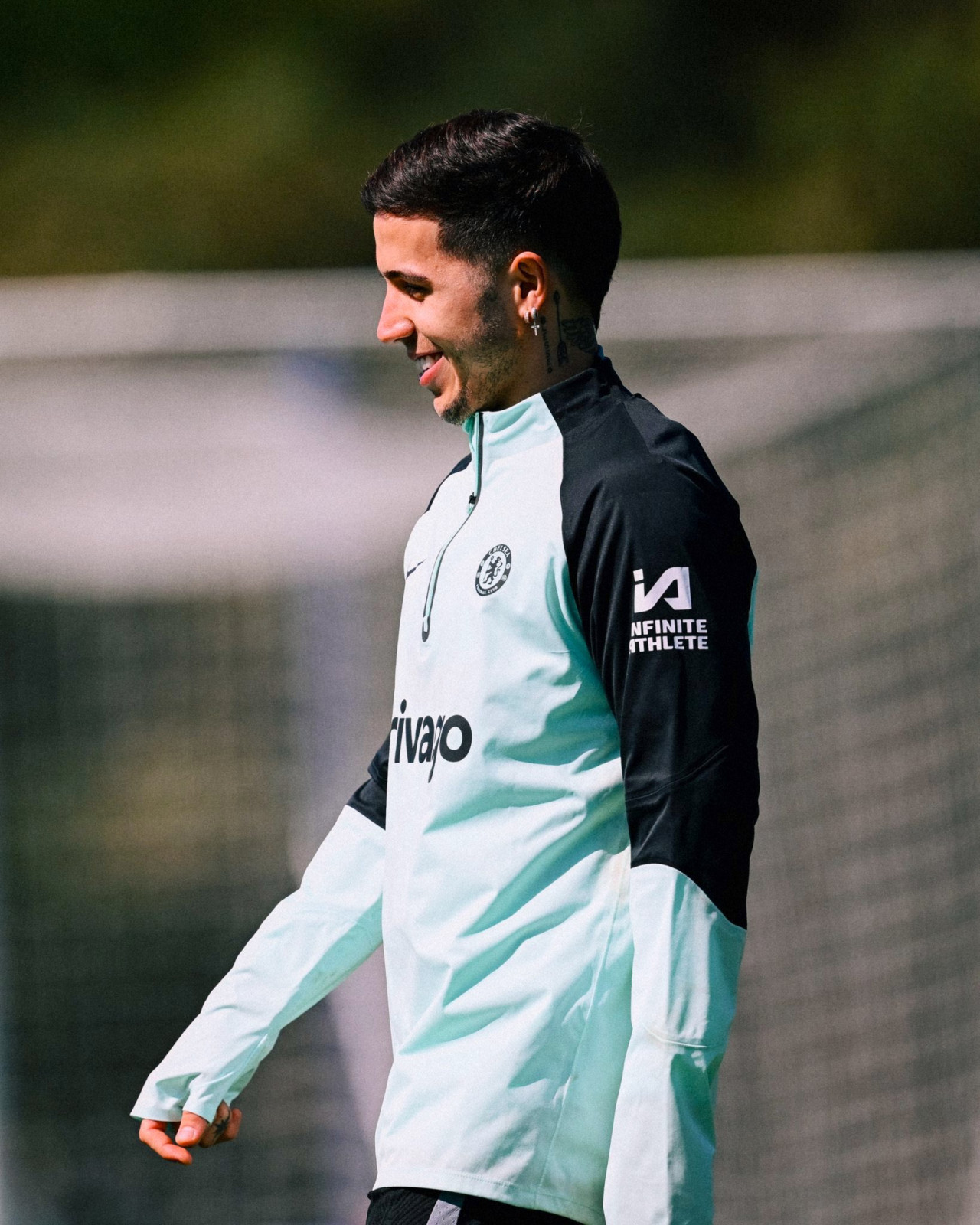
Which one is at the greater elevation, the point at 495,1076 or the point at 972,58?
the point at 972,58

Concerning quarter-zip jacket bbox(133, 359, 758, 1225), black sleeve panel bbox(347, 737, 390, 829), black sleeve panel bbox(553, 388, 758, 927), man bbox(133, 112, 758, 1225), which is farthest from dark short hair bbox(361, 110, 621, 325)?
black sleeve panel bbox(347, 737, 390, 829)

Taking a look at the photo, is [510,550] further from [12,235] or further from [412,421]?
[12,235]

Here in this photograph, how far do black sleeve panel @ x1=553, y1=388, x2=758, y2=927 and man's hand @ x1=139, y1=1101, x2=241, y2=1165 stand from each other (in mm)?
589

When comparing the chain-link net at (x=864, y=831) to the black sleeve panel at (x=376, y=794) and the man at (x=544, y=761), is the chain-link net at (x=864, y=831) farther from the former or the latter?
the man at (x=544, y=761)

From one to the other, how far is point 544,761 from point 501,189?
56 centimetres

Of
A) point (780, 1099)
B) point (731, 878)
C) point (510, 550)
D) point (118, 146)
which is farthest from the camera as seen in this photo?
point (118, 146)

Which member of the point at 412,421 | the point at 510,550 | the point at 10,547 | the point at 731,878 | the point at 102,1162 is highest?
the point at 412,421

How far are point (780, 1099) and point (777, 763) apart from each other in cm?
77

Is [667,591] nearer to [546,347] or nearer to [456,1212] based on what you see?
[546,347]

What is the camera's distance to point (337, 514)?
13.8 ft

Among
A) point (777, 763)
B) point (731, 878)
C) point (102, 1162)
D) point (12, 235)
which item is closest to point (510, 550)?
point (731, 878)

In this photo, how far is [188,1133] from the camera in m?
1.71

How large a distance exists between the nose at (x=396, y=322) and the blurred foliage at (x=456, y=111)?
8.28 m

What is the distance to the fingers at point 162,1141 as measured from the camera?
67.3 inches
